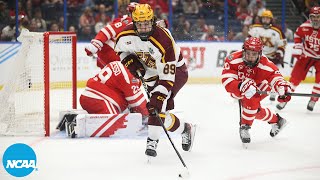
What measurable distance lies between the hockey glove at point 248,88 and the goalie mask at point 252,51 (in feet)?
0.66

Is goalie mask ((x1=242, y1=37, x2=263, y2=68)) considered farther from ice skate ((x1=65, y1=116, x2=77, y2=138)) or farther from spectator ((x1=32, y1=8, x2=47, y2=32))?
spectator ((x1=32, y1=8, x2=47, y2=32))

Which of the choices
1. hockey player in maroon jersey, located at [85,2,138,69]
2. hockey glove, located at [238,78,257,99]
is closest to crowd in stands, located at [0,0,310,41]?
hockey player in maroon jersey, located at [85,2,138,69]

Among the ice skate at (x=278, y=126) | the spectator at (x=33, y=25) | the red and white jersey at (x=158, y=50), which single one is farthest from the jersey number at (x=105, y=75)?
the spectator at (x=33, y=25)

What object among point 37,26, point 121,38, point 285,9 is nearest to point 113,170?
point 121,38

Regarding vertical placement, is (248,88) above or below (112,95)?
above

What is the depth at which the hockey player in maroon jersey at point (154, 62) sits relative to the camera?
3.94 m

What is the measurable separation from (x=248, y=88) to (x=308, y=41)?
8.76 ft

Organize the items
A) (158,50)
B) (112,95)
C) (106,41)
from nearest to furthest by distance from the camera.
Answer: (158,50), (112,95), (106,41)

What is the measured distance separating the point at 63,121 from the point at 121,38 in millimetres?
1318

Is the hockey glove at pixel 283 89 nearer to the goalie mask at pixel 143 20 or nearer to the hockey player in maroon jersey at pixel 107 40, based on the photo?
the goalie mask at pixel 143 20

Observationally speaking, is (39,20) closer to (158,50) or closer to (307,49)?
(307,49)

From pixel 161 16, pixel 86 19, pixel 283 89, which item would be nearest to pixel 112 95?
pixel 283 89

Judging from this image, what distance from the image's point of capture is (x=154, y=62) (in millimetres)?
4184

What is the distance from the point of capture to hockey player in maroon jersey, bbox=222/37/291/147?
14.6 feet
